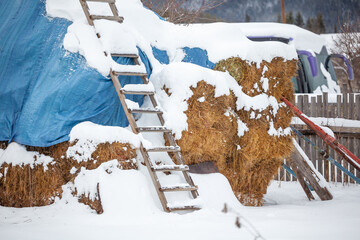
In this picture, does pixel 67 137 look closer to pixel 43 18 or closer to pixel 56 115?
pixel 56 115

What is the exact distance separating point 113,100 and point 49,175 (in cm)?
111

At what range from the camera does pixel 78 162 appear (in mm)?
4910

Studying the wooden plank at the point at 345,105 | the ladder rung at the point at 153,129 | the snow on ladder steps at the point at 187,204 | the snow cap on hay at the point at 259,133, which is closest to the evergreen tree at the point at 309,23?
the wooden plank at the point at 345,105

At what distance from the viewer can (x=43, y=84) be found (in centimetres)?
529

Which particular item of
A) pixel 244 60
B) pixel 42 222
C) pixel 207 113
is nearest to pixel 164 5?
pixel 244 60

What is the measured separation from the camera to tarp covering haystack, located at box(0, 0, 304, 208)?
5008 millimetres

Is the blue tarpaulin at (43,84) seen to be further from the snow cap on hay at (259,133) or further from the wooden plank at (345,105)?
the wooden plank at (345,105)

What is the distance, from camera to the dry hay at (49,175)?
488 cm

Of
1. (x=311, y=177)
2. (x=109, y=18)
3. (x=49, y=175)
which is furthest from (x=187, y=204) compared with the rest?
(x=311, y=177)

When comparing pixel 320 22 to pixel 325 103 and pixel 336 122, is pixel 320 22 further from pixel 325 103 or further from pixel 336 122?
pixel 336 122

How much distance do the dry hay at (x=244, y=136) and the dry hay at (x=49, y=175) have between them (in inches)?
32.3

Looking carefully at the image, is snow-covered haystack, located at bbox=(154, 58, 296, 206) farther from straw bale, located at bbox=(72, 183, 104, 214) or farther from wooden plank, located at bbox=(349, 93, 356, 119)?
wooden plank, located at bbox=(349, 93, 356, 119)

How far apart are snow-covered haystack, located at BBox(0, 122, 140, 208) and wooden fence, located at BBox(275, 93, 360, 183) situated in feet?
16.9

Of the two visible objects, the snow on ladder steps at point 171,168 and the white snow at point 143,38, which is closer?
the snow on ladder steps at point 171,168
